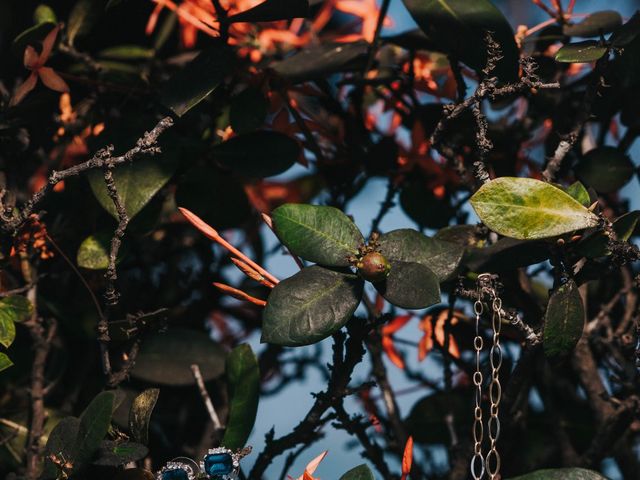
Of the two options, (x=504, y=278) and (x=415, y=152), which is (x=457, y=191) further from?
(x=504, y=278)

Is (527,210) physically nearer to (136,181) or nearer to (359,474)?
(359,474)

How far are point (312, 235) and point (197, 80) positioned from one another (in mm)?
165

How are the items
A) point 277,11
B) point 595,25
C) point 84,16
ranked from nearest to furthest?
point 277,11 → point 595,25 → point 84,16

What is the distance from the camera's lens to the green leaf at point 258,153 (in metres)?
0.80

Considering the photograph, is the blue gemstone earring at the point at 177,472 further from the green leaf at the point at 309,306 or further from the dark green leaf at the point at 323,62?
the dark green leaf at the point at 323,62

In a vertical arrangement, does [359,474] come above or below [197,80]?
below

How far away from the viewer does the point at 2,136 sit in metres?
0.83

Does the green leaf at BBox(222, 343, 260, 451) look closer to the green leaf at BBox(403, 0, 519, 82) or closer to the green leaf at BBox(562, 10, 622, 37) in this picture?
the green leaf at BBox(403, 0, 519, 82)

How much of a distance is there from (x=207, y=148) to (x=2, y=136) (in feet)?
0.60

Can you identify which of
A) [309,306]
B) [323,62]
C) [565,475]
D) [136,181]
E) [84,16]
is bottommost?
[565,475]

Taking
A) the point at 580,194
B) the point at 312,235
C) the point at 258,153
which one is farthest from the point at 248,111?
the point at 580,194

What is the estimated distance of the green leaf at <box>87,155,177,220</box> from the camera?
29.2 inches

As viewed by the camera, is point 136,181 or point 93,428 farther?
point 136,181

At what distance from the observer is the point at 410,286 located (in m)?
0.65
